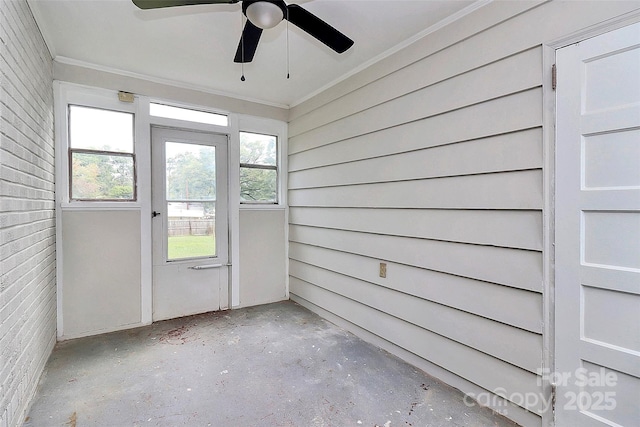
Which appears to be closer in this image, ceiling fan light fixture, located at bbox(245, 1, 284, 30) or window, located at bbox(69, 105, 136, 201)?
ceiling fan light fixture, located at bbox(245, 1, 284, 30)

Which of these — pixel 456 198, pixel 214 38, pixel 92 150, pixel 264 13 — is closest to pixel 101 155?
pixel 92 150

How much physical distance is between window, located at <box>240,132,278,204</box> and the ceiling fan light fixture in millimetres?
2250

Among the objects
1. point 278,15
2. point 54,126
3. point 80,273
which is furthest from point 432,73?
point 80,273

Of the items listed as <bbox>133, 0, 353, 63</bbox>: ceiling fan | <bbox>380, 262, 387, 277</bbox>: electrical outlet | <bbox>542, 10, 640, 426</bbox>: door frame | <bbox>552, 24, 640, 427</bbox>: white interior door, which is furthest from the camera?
<bbox>380, 262, 387, 277</bbox>: electrical outlet

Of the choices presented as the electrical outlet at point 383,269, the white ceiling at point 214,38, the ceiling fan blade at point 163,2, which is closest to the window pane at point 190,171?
the white ceiling at point 214,38

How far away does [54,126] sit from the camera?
8.71ft

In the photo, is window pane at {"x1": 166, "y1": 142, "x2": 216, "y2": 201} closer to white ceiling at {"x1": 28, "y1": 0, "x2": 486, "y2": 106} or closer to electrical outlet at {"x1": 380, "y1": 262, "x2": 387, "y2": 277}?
white ceiling at {"x1": 28, "y1": 0, "x2": 486, "y2": 106}

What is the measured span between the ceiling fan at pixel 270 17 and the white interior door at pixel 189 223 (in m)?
1.74

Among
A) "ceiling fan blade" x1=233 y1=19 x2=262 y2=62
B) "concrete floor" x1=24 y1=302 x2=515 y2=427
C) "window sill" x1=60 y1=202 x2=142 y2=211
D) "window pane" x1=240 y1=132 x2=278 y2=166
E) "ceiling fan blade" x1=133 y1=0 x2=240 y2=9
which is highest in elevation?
"ceiling fan blade" x1=233 y1=19 x2=262 y2=62

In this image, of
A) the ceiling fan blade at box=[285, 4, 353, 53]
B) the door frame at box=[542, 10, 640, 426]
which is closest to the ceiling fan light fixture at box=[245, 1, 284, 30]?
the ceiling fan blade at box=[285, 4, 353, 53]

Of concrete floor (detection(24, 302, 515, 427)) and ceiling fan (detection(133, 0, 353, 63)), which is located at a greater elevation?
ceiling fan (detection(133, 0, 353, 63))

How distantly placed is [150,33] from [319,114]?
1.71 meters

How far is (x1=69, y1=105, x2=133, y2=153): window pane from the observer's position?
281 centimetres

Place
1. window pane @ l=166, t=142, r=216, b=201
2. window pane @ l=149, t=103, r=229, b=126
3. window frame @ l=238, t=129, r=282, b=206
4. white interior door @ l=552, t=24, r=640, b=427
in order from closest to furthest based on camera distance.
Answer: white interior door @ l=552, t=24, r=640, b=427 < window pane @ l=149, t=103, r=229, b=126 < window pane @ l=166, t=142, r=216, b=201 < window frame @ l=238, t=129, r=282, b=206
